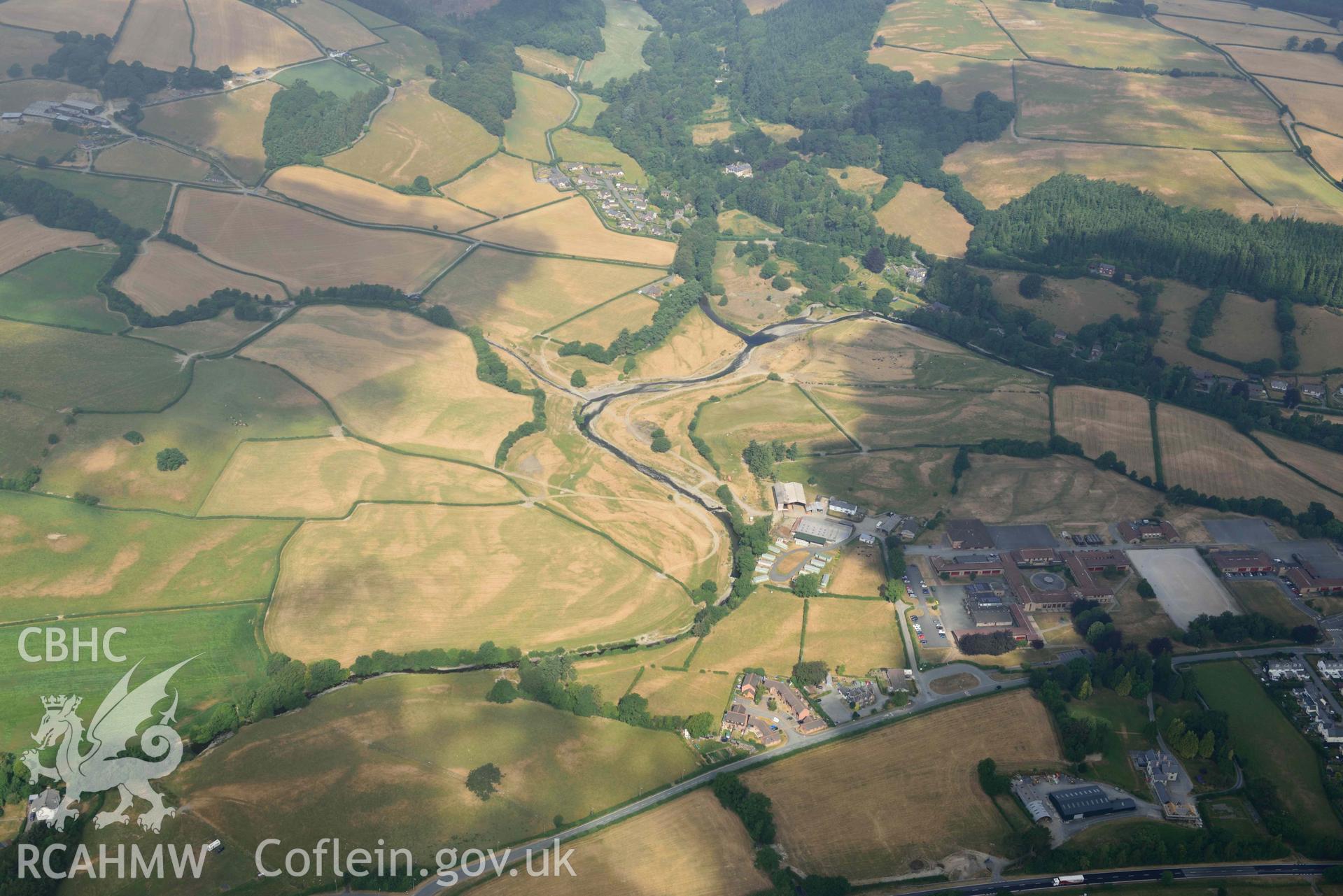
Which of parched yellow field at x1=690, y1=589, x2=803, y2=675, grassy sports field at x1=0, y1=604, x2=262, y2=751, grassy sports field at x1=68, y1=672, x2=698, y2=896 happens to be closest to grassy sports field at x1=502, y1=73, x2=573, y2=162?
parched yellow field at x1=690, y1=589, x2=803, y2=675

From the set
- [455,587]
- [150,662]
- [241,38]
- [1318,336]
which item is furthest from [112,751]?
[241,38]

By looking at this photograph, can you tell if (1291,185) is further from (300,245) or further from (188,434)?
(188,434)

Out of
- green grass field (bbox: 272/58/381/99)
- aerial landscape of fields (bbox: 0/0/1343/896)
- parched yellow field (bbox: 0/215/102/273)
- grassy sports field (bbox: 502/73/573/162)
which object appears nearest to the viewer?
aerial landscape of fields (bbox: 0/0/1343/896)

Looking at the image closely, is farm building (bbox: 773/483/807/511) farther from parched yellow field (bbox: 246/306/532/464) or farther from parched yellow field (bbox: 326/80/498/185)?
parched yellow field (bbox: 326/80/498/185)

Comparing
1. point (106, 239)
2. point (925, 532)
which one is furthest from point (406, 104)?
point (925, 532)

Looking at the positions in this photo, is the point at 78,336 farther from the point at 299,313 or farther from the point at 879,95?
the point at 879,95

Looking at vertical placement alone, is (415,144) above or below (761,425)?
above
